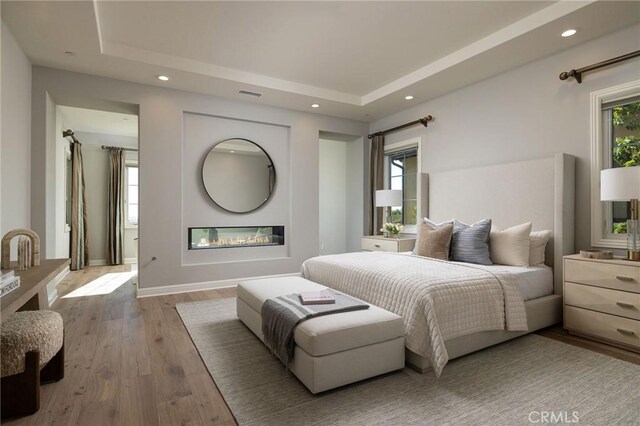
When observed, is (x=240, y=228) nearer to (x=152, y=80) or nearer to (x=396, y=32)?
(x=152, y=80)

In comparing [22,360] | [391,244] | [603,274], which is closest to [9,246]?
[22,360]

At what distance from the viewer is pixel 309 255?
5.46 m

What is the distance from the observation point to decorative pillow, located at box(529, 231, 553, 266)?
3.23 metres

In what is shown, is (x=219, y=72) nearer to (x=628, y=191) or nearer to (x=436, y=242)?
(x=436, y=242)

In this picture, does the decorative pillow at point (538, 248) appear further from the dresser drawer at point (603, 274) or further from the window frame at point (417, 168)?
the window frame at point (417, 168)

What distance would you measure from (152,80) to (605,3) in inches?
176

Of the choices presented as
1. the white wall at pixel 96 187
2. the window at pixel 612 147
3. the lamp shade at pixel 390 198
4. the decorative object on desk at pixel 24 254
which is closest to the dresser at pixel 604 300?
the window at pixel 612 147

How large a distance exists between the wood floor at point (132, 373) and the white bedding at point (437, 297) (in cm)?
77

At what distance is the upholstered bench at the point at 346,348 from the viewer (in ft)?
6.37

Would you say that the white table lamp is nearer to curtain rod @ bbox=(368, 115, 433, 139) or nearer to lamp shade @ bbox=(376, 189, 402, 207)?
lamp shade @ bbox=(376, 189, 402, 207)

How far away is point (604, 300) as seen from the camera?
8.77 feet

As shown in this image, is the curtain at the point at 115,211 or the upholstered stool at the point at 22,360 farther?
the curtain at the point at 115,211

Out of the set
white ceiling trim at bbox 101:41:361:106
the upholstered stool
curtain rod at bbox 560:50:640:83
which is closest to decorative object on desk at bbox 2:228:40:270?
the upholstered stool

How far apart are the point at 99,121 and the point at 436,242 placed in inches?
240
